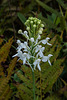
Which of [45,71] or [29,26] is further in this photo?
[45,71]

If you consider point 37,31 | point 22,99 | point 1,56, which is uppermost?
point 37,31

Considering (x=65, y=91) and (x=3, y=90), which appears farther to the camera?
(x=3, y=90)

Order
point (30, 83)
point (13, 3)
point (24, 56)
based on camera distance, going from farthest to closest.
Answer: point (13, 3) → point (30, 83) → point (24, 56)

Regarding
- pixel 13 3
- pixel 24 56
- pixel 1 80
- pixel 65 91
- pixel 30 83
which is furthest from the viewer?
pixel 13 3

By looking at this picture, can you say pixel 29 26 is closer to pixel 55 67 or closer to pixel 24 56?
pixel 24 56

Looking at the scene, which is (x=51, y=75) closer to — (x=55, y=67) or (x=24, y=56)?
(x=55, y=67)

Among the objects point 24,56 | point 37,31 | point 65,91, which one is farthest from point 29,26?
point 65,91

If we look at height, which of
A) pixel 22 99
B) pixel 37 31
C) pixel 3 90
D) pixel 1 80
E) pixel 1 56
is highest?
pixel 37 31

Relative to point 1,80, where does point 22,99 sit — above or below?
below

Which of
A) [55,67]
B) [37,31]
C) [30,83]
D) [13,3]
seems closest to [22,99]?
[30,83]
